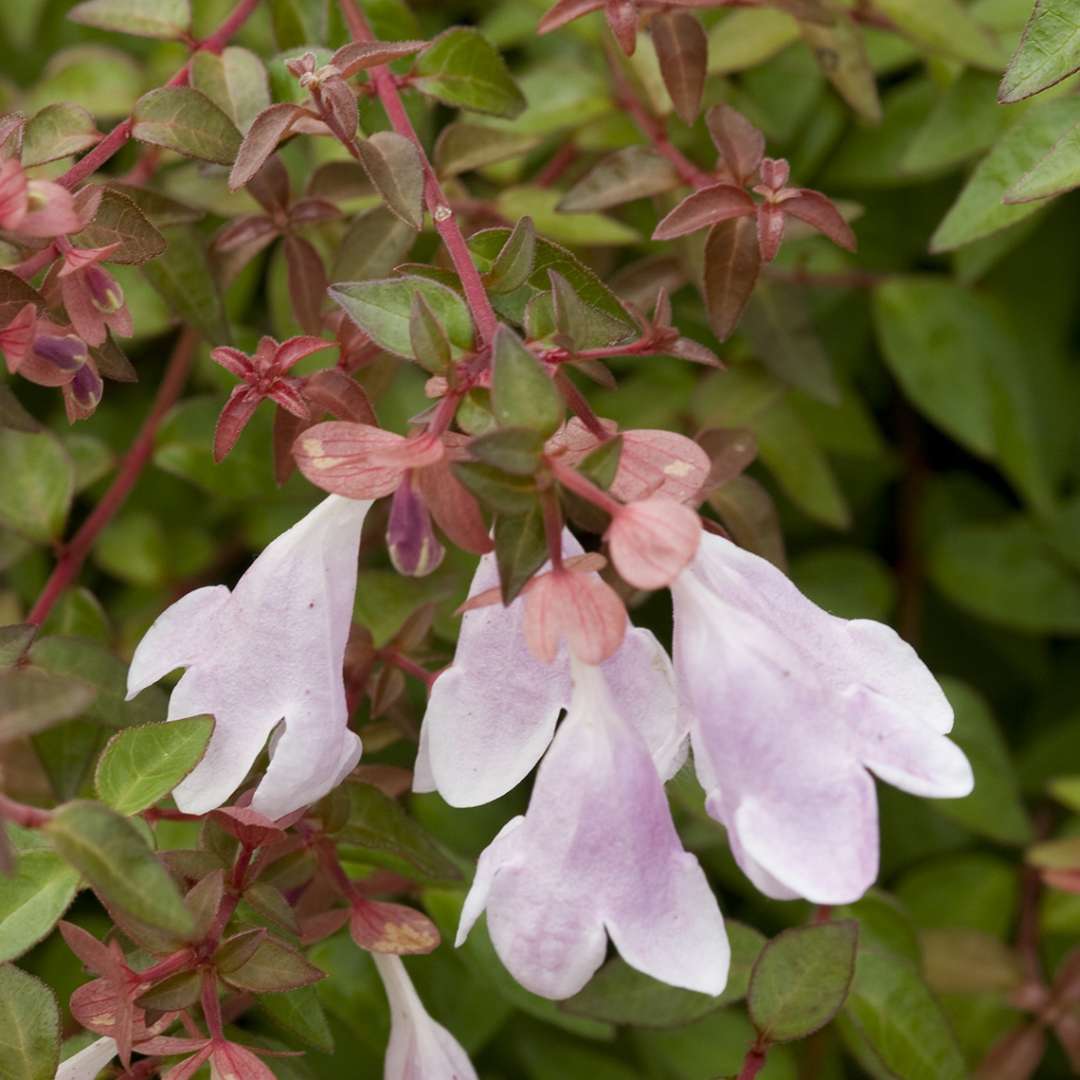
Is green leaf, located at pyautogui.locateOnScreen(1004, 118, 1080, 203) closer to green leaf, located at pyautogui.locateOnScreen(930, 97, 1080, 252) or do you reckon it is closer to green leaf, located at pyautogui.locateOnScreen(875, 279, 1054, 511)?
green leaf, located at pyautogui.locateOnScreen(930, 97, 1080, 252)

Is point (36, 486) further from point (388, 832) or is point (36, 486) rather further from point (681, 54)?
point (681, 54)

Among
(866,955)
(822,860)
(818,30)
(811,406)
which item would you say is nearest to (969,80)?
(818,30)

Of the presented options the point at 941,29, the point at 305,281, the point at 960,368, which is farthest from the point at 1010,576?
the point at 305,281

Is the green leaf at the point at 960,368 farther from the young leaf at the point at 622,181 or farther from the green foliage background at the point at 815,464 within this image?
the young leaf at the point at 622,181

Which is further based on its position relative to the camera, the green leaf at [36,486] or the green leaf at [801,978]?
the green leaf at [36,486]

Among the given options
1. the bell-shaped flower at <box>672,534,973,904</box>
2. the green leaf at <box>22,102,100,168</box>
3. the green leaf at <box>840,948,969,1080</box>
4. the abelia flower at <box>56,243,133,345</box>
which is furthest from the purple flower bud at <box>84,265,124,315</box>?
the green leaf at <box>840,948,969,1080</box>

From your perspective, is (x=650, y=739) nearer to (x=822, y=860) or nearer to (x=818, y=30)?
(x=822, y=860)

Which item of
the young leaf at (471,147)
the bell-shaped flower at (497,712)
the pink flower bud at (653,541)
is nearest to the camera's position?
the pink flower bud at (653,541)

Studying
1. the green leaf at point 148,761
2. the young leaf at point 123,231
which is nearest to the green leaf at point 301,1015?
the green leaf at point 148,761
